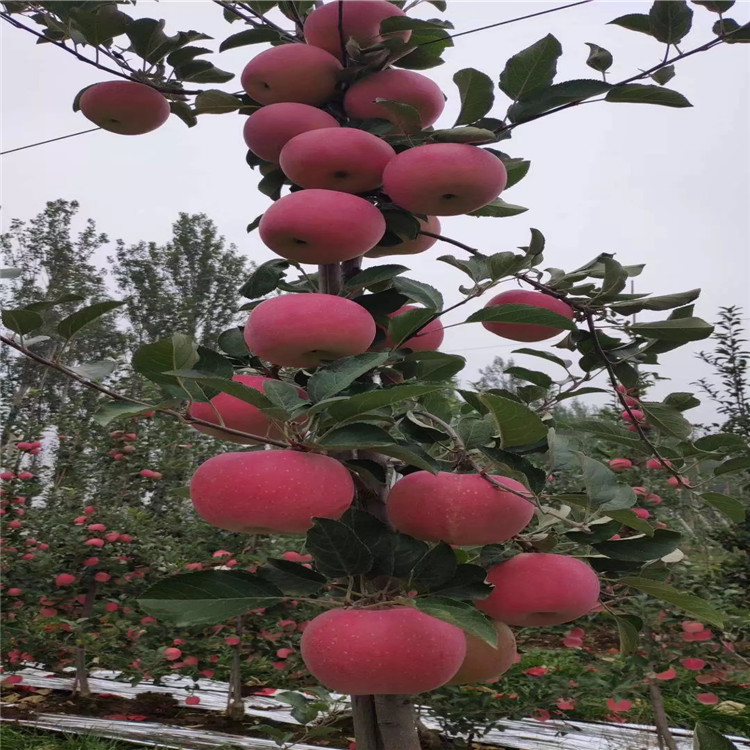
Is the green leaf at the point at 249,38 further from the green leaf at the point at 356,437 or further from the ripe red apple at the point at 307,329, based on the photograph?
the green leaf at the point at 356,437

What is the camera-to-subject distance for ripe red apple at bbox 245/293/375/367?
55 centimetres

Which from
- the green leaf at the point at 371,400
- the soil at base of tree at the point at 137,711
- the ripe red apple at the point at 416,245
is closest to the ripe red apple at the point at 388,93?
the ripe red apple at the point at 416,245

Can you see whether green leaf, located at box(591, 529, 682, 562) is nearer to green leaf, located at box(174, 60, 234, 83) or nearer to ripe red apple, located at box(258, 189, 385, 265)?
ripe red apple, located at box(258, 189, 385, 265)

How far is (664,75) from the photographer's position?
0.68 meters

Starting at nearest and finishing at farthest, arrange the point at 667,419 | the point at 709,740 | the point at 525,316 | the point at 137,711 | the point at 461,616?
the point at 709,740 < the point at 461,616 < the point at 525,316 < the point at 667,419 < the point at 137,711

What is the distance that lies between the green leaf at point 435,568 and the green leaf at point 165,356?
0.24m

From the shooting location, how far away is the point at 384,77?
A: 71 centimetres

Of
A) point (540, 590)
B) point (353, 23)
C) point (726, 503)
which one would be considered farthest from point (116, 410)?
point (726, 503)

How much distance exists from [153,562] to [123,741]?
768 mm

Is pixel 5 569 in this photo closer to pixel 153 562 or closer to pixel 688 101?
pixel 153 562

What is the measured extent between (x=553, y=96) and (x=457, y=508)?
427mm

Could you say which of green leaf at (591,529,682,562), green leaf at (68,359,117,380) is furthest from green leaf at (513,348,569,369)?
green leaf at (68,359,117,380)

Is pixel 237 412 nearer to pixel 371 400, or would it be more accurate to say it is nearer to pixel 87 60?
pixel 371 400

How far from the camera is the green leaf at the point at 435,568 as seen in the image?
53cm
